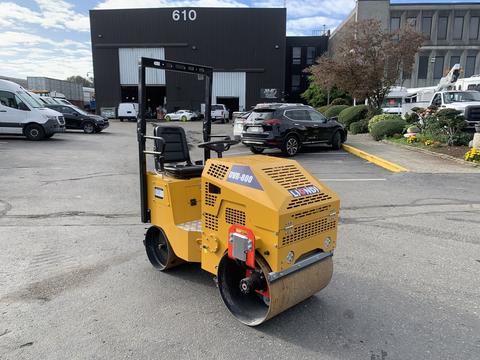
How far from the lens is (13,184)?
28.6 feet

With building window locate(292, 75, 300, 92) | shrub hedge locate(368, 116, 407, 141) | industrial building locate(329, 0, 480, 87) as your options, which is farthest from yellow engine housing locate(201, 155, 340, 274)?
building window locate(292, 75, 300, 92)

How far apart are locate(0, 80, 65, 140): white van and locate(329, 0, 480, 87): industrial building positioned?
3543 cm

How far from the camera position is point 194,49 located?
148 feet

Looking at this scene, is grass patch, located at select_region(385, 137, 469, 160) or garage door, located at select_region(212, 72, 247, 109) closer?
grass patch, located at select_region(385, 137, 469, 160)

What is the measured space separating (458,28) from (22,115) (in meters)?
46.2

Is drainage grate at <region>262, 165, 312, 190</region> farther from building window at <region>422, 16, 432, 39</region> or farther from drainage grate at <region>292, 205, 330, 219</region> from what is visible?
building window at <region>422, 16, 432, 39</region>

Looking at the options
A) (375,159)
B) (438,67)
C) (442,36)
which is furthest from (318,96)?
(375,159)

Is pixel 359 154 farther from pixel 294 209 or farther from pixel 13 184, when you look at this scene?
pixel 294 209

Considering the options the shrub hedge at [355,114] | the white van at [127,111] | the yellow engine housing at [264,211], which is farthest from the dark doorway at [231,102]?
the yellow engine housing at [264,211]

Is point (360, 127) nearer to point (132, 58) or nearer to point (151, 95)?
point (132, 58)

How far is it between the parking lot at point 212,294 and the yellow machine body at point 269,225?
0.32 metres

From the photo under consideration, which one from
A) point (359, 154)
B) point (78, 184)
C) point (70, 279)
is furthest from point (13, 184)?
point (359, 154)

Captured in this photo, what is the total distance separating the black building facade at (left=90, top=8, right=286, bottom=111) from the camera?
146 feet

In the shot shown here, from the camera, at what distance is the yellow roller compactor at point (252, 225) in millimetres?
2893
